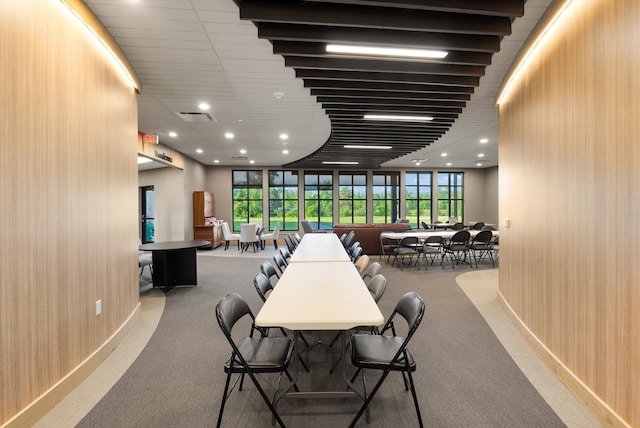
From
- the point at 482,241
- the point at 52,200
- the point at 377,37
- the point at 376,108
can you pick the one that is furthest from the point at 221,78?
the point at 482,241

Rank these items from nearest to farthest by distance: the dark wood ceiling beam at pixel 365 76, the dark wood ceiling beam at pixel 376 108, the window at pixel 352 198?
the dark wood ceiling beam at pixel 365 76, the dark wood ceiling beam at pixel 376 108, the window at pixel 352 198

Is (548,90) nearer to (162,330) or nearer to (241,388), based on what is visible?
(241,388)

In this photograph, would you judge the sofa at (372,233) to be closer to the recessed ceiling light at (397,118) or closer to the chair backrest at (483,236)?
the chair backrest at (483,236)

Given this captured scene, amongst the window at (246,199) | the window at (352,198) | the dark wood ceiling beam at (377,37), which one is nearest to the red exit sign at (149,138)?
the dark wood ceiling beam at (377,37)

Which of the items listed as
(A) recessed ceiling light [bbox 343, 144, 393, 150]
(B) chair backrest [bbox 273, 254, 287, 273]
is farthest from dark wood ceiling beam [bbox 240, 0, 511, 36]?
(A) recessed ceiling light [bbox 343, 144, 393, 150]

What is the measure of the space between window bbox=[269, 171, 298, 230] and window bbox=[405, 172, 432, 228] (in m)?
5.32

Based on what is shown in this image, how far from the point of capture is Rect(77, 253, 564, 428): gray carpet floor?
2.03 m

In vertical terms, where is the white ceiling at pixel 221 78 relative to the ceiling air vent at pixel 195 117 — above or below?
above

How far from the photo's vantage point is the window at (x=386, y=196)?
1392 centimetres

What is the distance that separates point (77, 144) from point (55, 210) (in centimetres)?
65

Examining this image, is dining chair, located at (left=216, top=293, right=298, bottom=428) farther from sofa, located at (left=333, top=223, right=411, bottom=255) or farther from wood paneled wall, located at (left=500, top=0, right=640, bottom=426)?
sofa, located at (left=333, top=223, right=411, bottom=255)

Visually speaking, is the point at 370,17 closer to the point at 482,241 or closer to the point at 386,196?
the point at 482,241

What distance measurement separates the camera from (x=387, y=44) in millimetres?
3018

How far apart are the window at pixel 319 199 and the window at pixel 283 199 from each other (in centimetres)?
53
